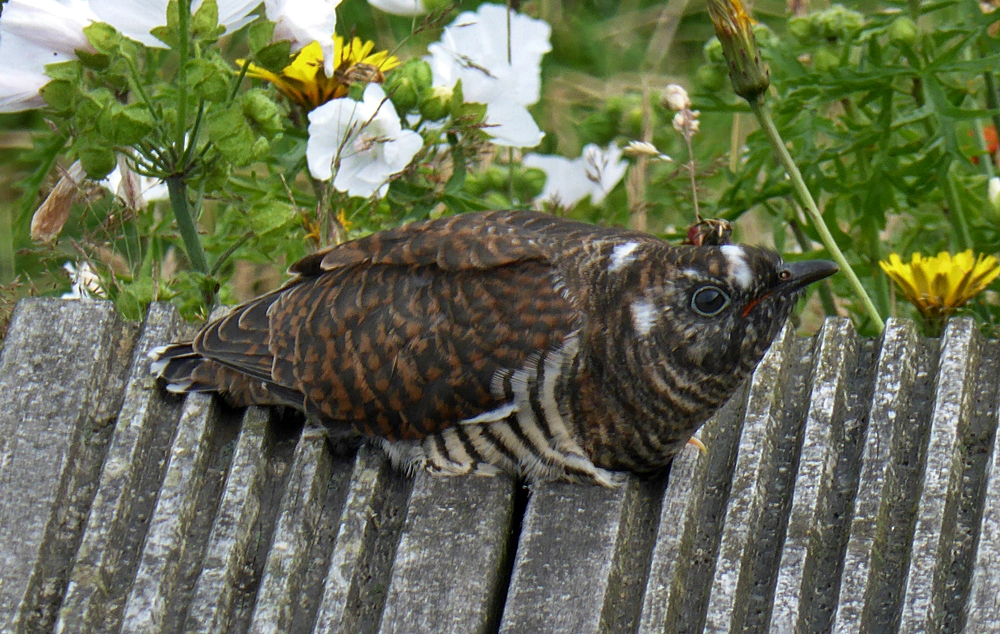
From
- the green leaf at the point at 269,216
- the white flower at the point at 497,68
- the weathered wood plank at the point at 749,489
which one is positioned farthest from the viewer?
the white flower at the point at 497,68

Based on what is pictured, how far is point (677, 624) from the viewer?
5.04 feet

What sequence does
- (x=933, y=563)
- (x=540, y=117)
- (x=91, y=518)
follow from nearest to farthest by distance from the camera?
(x=933, y=563) → (x=91, y=518) → (x=540, y=117)

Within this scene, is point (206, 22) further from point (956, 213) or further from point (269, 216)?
point (956, 213)

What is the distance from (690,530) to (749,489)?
0.32 feet

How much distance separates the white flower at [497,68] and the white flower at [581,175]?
0.91 ft

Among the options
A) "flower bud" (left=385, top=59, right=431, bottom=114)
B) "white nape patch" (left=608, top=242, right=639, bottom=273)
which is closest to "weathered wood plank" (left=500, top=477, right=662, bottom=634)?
"white nape patch" (left=608, top=242, right=639, bottom=273)

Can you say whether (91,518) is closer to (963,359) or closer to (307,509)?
(307,509)

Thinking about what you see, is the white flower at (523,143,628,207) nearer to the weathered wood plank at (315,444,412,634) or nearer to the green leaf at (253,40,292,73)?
the green leaf at (253,40,292,73)

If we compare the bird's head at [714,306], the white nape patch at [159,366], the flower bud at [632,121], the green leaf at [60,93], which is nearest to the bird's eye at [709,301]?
the bird's head at [714,306]

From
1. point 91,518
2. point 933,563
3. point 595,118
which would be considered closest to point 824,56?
point 595,118

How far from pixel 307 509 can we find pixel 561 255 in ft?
1.79

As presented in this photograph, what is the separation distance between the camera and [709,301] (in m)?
1.71

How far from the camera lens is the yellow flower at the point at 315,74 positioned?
91.6 inches

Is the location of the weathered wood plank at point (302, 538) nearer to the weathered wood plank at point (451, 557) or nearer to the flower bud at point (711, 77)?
the weathered wood plank at point (451, 557)
